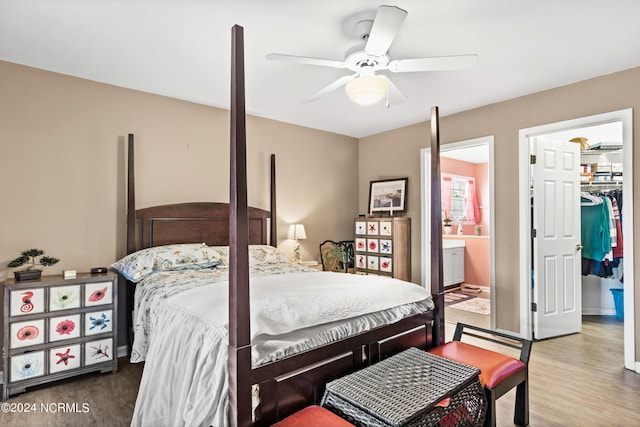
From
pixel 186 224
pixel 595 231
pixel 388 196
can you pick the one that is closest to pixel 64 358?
pixel 186 224

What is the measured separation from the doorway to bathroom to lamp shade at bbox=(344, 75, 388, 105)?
88.2 inches

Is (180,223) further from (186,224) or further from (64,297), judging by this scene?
(64,297)

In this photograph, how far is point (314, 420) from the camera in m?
1.46

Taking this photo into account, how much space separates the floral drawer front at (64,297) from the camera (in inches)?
102

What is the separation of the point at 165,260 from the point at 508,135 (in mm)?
3655

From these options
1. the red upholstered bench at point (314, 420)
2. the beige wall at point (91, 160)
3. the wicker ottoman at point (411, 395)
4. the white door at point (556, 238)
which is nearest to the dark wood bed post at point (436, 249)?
the wicker ottoman at point (411, 395)

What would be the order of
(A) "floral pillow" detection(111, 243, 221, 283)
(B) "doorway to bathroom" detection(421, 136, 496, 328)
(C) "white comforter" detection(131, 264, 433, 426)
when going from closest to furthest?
(C) "white comforter" detection(131, 264, 433, 426) → (A) "floral pillow" detection(111, 243, 221, 283) → (B) "doorway to bathroom" detection(421, 136, 496, 328)

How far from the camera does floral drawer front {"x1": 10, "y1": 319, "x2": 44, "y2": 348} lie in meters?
2.47

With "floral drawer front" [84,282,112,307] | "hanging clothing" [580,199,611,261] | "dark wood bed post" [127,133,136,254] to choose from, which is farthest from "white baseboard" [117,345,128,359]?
"hanging clothing" [580,199,611,261]

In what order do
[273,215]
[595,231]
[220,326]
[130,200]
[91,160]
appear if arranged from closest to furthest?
[220,326]
[91,160]
[130,200]
[595,231]
[273,215]

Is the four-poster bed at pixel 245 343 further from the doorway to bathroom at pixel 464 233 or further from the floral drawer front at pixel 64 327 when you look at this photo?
the doorway to bathroom at pixel 464 233

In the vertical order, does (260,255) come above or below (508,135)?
below

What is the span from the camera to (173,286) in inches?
96.7

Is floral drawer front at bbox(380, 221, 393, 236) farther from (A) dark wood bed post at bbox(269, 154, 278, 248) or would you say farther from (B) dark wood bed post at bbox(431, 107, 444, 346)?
(B) dark wood bed post at bbox(431, 107, 444, 346)
